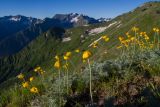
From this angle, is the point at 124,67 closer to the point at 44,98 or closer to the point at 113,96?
the point at 113,96

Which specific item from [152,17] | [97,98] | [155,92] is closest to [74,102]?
[97,98]

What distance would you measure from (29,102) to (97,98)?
1496 millimetres

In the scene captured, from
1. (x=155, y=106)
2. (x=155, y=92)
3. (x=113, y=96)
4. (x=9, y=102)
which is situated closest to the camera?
(x=155, y=106)

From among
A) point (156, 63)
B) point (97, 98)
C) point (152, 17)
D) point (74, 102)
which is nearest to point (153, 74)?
point (156, 63)

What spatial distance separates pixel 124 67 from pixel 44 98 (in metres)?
2.27

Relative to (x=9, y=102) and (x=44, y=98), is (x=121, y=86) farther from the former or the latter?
(x=9, y=102)

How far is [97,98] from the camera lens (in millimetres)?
6652

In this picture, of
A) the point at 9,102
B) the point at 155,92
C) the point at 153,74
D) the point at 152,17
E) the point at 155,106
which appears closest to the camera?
the point at 155,106

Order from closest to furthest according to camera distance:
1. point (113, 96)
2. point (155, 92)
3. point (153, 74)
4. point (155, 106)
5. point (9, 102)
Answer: point (155, 106), point (155, 92), point (113, 96), point (153, 74), point (9, 102)

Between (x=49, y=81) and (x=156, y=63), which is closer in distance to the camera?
(x=156, y=63)

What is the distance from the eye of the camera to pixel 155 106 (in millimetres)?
5223

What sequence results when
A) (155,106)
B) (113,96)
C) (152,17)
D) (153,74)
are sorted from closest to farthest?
(155,106)
(113,96)
(153,74)
(152,17)

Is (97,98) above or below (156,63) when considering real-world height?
below

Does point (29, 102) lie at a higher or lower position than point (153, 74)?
lower
